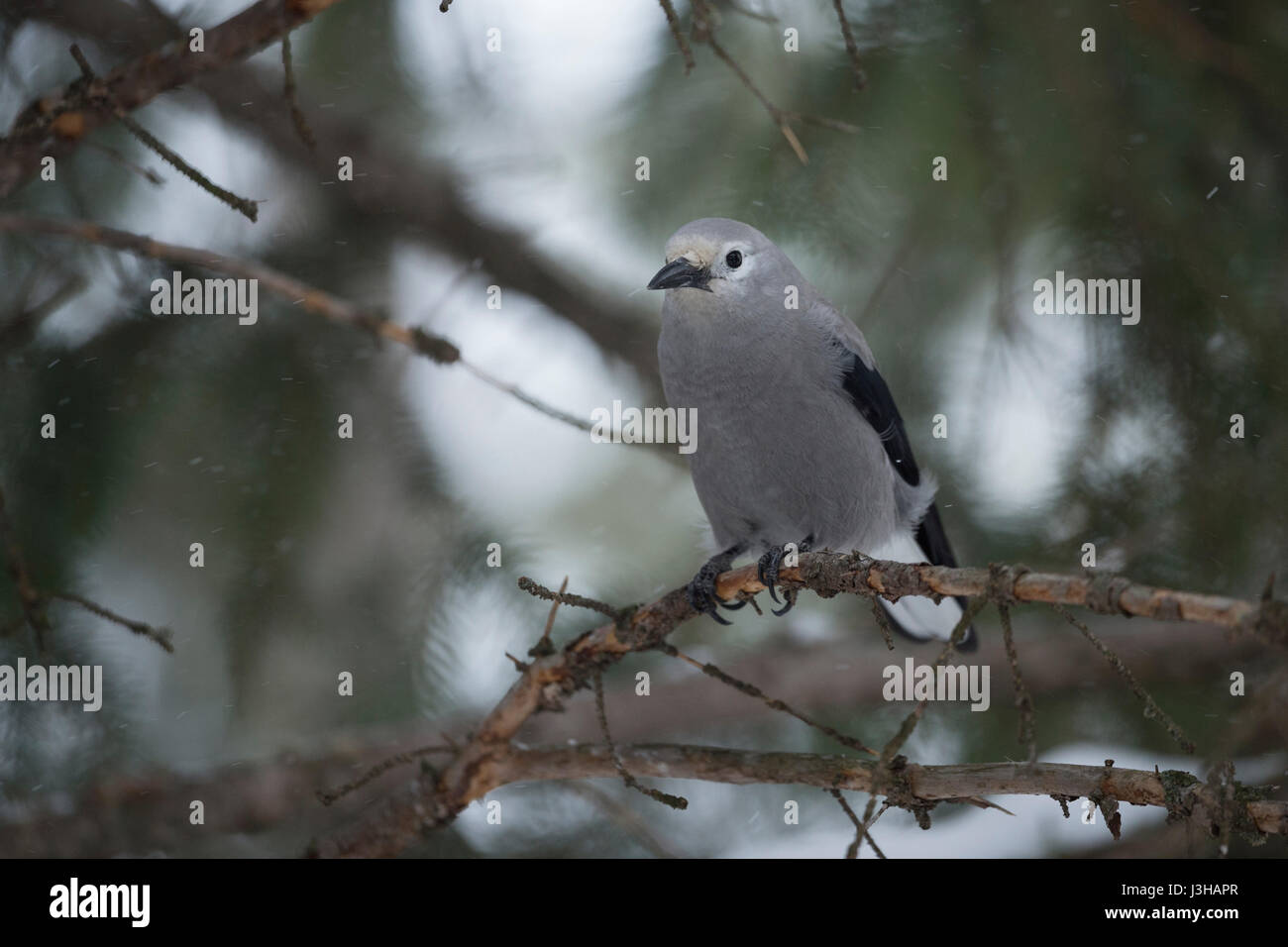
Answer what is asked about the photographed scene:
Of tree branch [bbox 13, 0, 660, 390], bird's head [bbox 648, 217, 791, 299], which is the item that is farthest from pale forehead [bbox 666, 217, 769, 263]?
tree branch [bbox 13, 0, 660, 390]

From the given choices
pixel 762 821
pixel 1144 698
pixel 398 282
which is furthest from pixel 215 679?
pixel 1144 698

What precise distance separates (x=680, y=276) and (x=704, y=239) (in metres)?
0.10

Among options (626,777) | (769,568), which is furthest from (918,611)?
(626,777)

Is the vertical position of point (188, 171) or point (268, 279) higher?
point (188, 171)

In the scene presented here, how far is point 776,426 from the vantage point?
2.39 metres

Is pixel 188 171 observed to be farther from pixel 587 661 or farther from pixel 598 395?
pixel 598 395

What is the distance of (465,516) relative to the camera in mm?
2736

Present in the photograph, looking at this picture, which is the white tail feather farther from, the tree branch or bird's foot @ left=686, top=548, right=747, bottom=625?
the tree branch

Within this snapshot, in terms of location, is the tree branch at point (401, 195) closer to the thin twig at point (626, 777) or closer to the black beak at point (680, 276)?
the black beak at point (680, 276)

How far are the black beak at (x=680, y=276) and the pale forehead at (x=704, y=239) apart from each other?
0.07ft

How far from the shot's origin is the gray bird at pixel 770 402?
7.80ft

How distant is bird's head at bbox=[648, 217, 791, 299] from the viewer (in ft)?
7.40

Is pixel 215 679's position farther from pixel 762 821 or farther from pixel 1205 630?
pixel 1205 630
